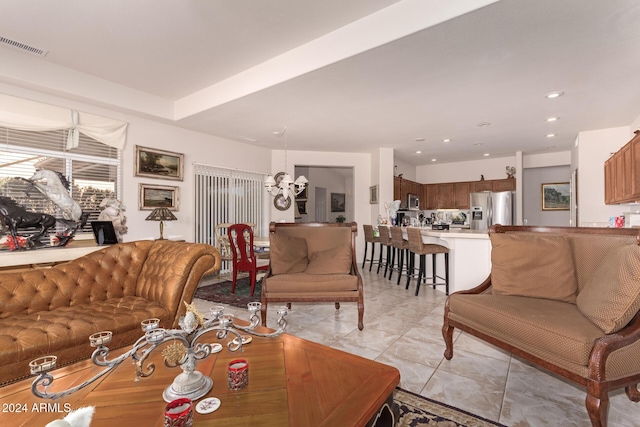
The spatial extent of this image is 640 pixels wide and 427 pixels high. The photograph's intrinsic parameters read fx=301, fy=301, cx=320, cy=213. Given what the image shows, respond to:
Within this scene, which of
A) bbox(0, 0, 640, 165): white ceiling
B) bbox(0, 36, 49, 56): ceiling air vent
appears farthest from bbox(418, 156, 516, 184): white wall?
bbox(0, 36, 49, 56): ceiling air vent

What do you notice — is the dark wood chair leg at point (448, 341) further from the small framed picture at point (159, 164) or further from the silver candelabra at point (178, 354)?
the small framed picture at point (159, 164)

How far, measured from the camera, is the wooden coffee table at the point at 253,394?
40.4 inches

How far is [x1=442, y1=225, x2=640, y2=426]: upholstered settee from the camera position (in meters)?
1.47

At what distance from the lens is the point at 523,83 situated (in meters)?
3.30

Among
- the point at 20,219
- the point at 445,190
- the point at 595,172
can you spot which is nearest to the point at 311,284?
the point at 20,219

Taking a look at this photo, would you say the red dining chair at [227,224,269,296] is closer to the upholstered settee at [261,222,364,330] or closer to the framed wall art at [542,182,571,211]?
the upholstered settee at [261,222,364,330]

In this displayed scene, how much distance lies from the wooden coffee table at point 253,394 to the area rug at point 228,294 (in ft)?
8.02

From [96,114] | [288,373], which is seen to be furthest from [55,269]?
[96,114]

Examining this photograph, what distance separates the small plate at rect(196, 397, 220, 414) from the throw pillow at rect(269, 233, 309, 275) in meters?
2.04

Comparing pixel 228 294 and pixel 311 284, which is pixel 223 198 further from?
pixel 311 284

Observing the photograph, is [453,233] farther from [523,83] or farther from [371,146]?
[371,146]

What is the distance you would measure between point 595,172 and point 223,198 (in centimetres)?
670

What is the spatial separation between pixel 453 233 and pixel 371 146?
2950mm

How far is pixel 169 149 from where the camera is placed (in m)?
4.91
